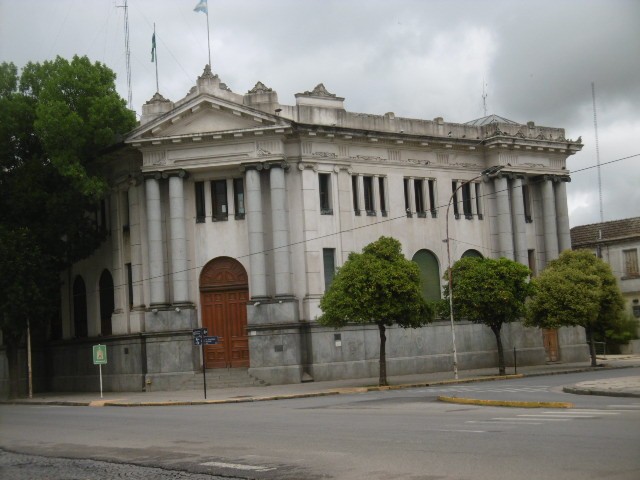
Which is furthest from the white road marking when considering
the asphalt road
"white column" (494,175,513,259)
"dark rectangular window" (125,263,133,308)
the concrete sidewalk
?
"white column" (494,175,513,259)

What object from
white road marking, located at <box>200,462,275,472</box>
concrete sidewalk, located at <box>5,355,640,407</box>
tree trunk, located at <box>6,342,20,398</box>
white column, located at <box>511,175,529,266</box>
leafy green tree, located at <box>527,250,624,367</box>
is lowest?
concrete sidewalk, located at <box>5,355,640,407</box>

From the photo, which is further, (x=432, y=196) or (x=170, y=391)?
(x=432, y=196)

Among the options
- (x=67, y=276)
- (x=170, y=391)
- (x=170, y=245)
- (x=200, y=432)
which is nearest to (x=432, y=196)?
(x=170, y=245)

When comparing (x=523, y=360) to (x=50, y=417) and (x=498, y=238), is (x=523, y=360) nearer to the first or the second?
(x=498, y=238)

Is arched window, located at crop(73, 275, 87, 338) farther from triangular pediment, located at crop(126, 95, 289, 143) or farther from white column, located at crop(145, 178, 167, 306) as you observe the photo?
triangular pediment, located at crop(126, 95, 289, 143)

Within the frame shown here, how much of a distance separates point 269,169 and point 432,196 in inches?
410

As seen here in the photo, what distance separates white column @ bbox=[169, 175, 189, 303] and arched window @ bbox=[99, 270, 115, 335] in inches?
231

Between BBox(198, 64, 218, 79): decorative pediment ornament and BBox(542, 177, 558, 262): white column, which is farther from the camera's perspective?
BBox(542, 177, 558, 262): white column

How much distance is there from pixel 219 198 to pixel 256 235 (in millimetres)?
3458

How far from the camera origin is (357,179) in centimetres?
4659

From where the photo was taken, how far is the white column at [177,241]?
4394 centimetres

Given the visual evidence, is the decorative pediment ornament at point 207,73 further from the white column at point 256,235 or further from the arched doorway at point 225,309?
the arched doorway at point 225,309

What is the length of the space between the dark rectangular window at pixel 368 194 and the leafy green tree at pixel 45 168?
12.5 m

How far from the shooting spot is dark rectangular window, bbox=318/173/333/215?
4550 centimetres
